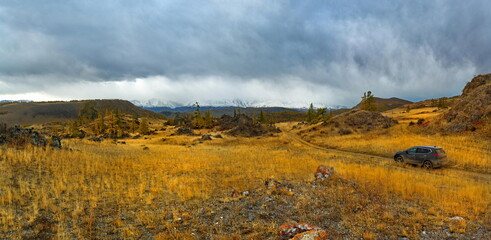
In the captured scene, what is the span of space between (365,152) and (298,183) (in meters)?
23.4

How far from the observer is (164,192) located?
1088 cm

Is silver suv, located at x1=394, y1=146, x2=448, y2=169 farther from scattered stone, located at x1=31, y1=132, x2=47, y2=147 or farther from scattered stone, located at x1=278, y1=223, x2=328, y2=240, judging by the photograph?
scattered stone, located at x1=31, y1=132, x2=47, y2=147

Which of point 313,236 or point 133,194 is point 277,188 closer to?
point 313,236

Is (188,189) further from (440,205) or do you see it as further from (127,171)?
(440,205)

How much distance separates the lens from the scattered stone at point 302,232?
526cm

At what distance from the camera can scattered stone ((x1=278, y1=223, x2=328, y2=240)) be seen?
5.26 metres

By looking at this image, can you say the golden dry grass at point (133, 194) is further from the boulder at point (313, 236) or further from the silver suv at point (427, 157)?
the silver suv at point (427, 157)

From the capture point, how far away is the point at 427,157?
63.9ft

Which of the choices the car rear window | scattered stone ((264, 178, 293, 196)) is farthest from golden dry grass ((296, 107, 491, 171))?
scattered stone ((264, 178, 293, 196))

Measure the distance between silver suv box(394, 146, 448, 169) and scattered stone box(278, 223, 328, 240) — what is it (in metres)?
19.8

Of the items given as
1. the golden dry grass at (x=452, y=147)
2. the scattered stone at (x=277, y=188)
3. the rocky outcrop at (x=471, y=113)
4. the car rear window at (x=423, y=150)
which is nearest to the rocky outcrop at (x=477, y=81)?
the rocky outcrop at (x=471, y=113)

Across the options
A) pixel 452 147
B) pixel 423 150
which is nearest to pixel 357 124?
pixel 452 147

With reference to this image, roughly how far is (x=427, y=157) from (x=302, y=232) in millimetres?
20319

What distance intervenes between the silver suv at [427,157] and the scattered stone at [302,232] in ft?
65.0
